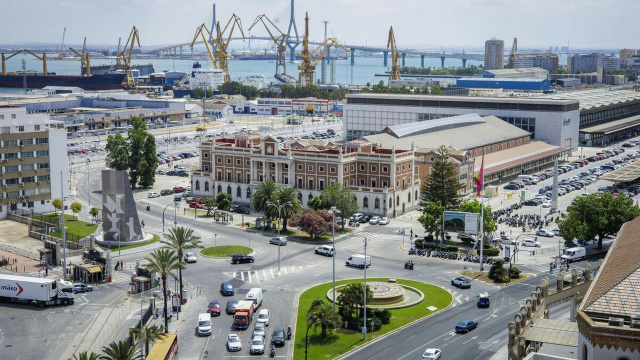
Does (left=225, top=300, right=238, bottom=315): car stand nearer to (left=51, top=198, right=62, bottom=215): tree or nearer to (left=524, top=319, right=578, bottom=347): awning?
(left=524, top=319, right=578, bottom=347): awning

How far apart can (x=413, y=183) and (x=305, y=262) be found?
28.0 meters

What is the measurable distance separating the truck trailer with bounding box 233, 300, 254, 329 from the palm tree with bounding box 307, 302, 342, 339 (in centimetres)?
454

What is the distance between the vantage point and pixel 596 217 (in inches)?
2734

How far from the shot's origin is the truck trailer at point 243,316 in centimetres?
5159

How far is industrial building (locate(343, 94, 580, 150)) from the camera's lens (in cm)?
13425

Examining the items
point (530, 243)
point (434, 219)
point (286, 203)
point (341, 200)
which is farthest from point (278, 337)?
point (341, 200)

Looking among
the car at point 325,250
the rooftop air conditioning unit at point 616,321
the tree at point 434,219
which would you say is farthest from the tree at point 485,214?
the rooftop air conditioning unit at point 616,321

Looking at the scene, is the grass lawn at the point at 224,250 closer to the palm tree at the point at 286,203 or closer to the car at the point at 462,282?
the palm tree at the point at 286,203

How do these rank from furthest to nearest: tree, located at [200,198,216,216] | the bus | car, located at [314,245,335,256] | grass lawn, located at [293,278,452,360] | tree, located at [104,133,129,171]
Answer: tree, located at [104,133,129,171], tree, located at [200,198,216,216], car, located at [314,245,335,256], grass lawn, located at [293,278,452,360], the bus

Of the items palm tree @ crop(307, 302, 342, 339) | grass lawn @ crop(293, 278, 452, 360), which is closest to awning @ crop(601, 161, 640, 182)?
grass lawn @ crop(293, 278, 452, 360)

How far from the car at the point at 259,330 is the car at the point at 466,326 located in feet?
41.0

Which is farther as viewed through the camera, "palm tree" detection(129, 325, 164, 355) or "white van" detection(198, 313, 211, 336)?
"white van" detection(198, 313, 211, 336)

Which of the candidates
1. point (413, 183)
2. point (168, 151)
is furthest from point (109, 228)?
point (168, 151)

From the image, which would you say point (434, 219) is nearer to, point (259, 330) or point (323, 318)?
point (323, 318)
